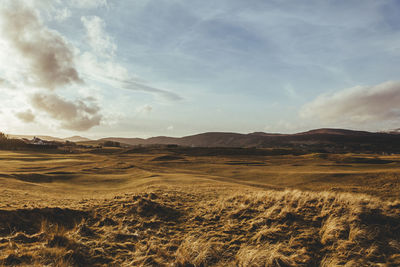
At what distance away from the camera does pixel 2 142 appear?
3647 inches

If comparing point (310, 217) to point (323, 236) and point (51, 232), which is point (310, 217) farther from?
point (51, 232)

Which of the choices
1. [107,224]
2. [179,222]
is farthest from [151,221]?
[107,224]

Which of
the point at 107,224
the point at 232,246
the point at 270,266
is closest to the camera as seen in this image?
the point at 270,266

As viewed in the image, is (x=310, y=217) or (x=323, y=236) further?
(x=310, y=217)

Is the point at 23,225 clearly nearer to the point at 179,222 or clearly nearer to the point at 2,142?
the point at 179,222

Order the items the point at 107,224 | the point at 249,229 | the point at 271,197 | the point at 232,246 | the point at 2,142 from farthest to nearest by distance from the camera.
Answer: the point at 2,142 → the point at 271,197 → the point at 107,224 → the point at 249,229 → the point at 232,246

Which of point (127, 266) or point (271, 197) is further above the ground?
point (271, 197)

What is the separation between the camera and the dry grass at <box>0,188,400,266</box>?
17.9ft

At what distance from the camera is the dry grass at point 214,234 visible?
5445 millimetres

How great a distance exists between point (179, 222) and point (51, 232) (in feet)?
13.3

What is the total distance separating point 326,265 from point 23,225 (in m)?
8.96

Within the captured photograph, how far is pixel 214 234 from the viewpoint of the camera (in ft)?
22.9

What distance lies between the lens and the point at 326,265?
522 cm

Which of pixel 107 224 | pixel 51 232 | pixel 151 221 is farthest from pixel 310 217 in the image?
pixel 51 232
